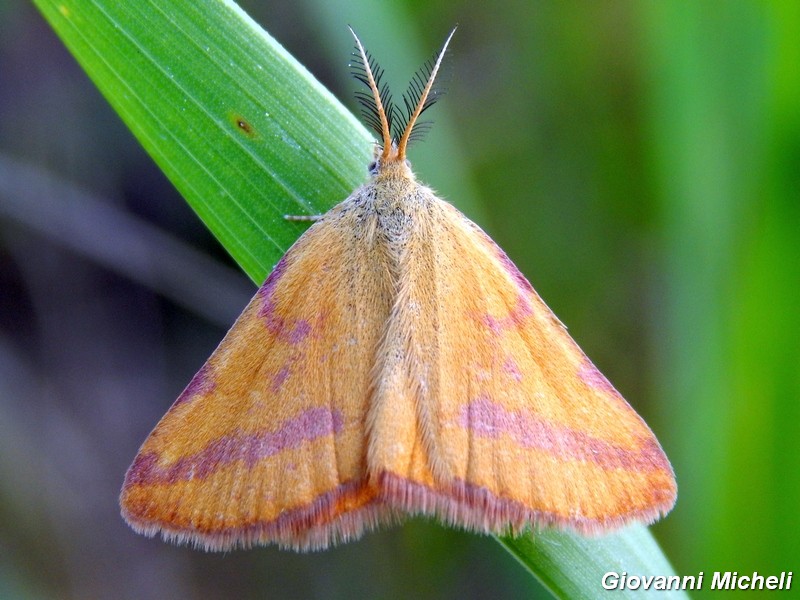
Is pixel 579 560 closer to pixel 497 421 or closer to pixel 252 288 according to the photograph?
pixel 497 421

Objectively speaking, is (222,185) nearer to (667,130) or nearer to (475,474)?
(475,474)

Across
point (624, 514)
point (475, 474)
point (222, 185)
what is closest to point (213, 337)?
point (222, 185)

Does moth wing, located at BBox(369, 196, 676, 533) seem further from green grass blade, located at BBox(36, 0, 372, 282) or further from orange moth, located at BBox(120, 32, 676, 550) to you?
green grass blade, located at BBox(36, 0, 372, 282)

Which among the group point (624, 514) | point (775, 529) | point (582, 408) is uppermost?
point (582, 408)

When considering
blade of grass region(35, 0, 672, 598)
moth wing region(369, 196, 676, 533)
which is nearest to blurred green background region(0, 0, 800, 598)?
blade of grass region(35, 0, 672, 598)

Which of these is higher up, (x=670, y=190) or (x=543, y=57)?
(x=543, y=57)

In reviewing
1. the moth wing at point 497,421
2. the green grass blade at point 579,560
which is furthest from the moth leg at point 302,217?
the green grass blade at point 579,560

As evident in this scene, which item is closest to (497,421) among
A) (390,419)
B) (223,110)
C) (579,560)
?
(390,419)
